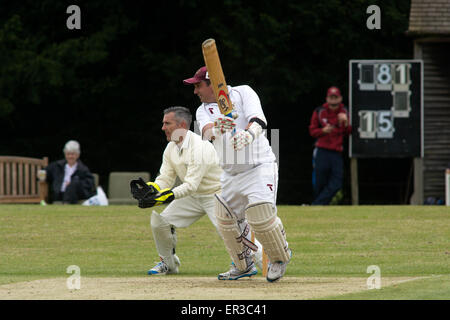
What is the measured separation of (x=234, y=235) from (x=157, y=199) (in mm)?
727

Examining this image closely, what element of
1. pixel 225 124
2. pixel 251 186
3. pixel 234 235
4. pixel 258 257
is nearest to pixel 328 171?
pixel 258 257

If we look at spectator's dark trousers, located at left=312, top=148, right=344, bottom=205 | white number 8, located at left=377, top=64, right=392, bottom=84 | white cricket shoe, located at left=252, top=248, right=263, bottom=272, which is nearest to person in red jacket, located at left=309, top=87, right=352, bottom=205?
spectator's dark trousers, located at left=312, top=148, right=344, bottom=205

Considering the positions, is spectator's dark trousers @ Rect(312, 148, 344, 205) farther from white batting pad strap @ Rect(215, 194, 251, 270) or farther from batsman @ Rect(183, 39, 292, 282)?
batsman @ Rect(183, 39, 292, 282)

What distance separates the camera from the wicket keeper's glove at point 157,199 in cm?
820

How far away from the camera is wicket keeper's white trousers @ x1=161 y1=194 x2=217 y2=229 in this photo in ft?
30.1

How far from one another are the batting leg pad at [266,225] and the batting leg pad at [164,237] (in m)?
1.46

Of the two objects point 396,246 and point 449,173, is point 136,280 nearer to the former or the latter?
point 396,246

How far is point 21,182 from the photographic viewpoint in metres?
17.8

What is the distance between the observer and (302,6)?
2275 cm

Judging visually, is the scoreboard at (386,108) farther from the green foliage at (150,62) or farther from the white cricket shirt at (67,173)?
the white cricket shirt at (67,173)

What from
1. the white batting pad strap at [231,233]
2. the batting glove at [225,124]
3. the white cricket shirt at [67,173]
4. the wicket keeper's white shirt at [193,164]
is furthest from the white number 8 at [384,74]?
the batting glove at [225,124]

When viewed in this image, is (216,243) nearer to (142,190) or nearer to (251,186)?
(142,190)
